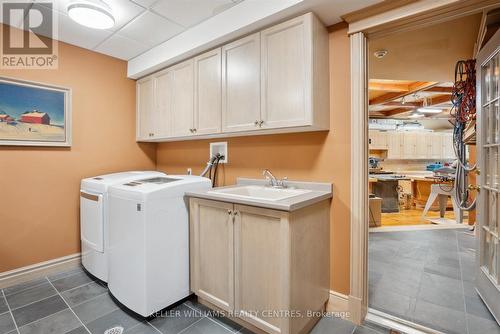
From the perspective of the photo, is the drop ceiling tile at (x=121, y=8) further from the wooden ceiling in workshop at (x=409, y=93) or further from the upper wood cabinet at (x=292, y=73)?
the wooden ceiling in workshop at (x=409, y=93)

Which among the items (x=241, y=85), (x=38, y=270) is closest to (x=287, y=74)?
(x=241, y=85)

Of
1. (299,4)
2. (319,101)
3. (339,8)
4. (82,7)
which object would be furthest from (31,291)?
(339,8)

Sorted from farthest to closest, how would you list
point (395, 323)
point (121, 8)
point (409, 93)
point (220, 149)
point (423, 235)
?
point (409, 93) < point (423, 235) < point (220, 149) < point (121, 8) < point (395, 323)

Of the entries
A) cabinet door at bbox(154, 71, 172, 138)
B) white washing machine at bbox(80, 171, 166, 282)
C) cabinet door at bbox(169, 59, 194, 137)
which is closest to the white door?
cabinet door at bbox(169, 59, 194, 137)

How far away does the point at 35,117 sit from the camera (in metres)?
2.39

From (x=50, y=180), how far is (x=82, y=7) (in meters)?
1.70

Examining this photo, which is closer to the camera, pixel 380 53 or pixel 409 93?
pixel 380 53

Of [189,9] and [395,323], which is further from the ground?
[189,9]

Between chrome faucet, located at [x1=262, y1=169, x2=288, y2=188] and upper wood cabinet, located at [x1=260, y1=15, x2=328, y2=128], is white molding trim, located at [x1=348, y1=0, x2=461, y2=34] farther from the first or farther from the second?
chrome faucet, located at [x1=262, y1=169, x2=288, y2=188]

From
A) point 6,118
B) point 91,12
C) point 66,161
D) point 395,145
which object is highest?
point 91,12

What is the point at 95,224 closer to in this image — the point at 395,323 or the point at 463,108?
the point at 395,323

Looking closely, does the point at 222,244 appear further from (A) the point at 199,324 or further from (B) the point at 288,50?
(B) the point at 288,50

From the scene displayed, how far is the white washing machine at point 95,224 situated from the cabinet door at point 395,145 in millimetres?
7211

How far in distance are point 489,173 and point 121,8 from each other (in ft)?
10.5
